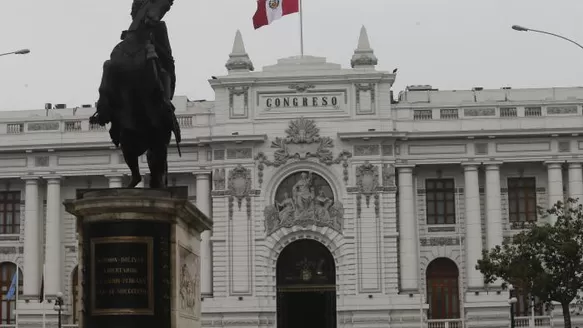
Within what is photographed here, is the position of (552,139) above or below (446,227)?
above

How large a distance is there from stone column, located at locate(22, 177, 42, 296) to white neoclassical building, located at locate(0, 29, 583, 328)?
92 mm

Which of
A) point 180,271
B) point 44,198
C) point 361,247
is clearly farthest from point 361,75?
point 180,271

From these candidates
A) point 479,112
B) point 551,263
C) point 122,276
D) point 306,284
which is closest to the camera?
point 122,276

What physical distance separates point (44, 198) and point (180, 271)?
47.5 m

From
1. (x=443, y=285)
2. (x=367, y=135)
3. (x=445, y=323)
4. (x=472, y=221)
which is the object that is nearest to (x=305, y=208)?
(x=367, y=135)

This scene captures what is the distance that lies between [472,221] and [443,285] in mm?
3856

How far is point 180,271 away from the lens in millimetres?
20750

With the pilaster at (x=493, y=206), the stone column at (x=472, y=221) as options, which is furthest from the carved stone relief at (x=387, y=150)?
the pilaster at (x=493, y=206)

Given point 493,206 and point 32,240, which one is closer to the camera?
point 493,206

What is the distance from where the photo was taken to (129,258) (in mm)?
→ 20062

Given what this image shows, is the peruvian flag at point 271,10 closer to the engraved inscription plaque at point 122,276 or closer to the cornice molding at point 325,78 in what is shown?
the cornice molding at point 325,78

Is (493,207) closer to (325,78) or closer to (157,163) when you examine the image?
(325,78)

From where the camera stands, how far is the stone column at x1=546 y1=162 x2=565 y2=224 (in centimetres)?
6344

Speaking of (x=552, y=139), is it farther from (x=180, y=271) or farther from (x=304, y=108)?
(x=180, y=271)
